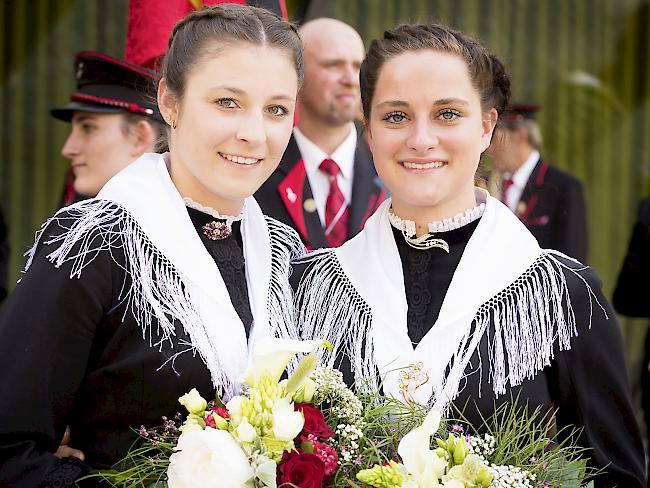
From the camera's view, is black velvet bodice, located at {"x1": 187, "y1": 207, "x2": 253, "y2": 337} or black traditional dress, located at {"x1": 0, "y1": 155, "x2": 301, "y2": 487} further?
black velvet bodice, located at {"x1": 187, "y1": 207, "x2": 253, "y2": 337}

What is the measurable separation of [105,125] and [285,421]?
91.3 inches

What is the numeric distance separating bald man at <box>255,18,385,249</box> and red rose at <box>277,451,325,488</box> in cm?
164

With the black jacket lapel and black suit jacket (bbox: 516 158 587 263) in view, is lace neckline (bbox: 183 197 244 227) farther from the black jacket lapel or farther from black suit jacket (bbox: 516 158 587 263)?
black suit jacket (bbox: 516 158 587 263)

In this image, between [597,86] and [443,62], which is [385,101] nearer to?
[443,62]

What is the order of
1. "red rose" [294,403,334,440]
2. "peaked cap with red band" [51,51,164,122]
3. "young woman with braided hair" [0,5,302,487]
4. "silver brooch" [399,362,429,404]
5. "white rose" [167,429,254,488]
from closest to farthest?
"white rose" [167,429,254,488] < "red rose" [294,403,334,440] < "young woman with braided hair" [0,5,302,487] < "silver brooch" [399,362,429,404] < "peaked cap with red band" [51,51,164,122]

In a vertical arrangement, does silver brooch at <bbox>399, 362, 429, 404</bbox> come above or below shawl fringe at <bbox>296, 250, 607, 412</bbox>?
below

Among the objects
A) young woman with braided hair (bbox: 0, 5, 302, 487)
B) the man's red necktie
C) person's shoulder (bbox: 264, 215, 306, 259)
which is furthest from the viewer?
the man's red necktie

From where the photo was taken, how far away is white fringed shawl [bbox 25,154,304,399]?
7.57ft

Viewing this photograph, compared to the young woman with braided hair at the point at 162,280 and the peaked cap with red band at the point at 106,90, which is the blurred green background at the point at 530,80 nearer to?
the peaked cap with red band at the point at 106,90

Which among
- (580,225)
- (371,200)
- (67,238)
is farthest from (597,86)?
(67,238)

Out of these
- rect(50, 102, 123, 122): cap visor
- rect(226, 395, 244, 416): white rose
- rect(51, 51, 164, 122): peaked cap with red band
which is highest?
rect(51, 51, 164, 122): peaked cap with red band

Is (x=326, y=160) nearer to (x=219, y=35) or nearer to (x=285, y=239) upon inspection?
(x=285, y=239)

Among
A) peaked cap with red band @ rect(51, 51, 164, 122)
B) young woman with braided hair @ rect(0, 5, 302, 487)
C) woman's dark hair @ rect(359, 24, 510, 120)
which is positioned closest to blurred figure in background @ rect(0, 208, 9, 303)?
peaked cap with red band @ rect(51, 51, 164, 122)

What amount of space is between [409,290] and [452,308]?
15 cm
